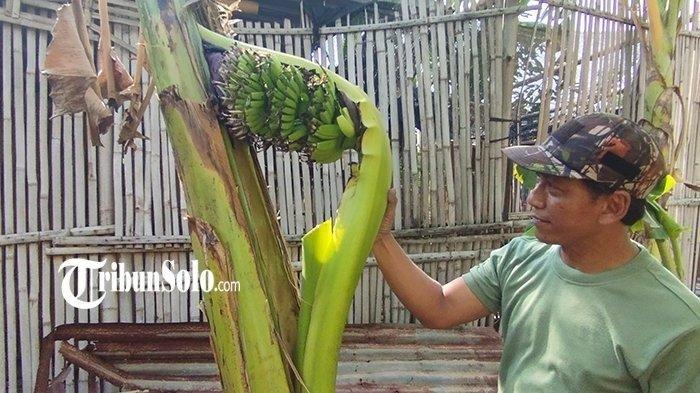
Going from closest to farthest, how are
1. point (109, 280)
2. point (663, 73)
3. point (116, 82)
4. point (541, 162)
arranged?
point (541, 162) → point (116, 82) → point (663, 73) → point (109, 280)

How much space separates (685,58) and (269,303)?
431 cm

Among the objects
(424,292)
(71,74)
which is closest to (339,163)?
(424,292)

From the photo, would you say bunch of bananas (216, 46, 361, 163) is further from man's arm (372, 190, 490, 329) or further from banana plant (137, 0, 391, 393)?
man's arm (372, 190, 490, 329)

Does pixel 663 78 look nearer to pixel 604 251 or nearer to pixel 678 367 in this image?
pixel 604 251

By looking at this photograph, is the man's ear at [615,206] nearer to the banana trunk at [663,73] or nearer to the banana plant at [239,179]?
the banana plant at [239,179]

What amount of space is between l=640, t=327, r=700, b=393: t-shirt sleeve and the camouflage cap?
333 mm

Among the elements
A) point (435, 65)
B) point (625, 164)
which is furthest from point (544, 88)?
point (625, 164)

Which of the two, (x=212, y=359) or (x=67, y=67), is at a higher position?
(x=67, y=67)

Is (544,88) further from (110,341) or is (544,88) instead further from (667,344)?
(110,341)

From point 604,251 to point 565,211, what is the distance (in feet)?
0.49

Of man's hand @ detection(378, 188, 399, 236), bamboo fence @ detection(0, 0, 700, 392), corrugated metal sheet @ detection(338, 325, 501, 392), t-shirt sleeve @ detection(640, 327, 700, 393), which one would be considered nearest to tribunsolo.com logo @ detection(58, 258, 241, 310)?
bamboo fence @ detection(0, 0, 700, 392)

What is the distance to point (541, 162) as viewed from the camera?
1.30 meters

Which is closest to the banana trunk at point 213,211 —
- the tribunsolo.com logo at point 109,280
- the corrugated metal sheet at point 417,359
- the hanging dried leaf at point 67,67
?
the hanging dried leaf at point 67,67

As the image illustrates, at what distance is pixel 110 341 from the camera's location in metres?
2.86
